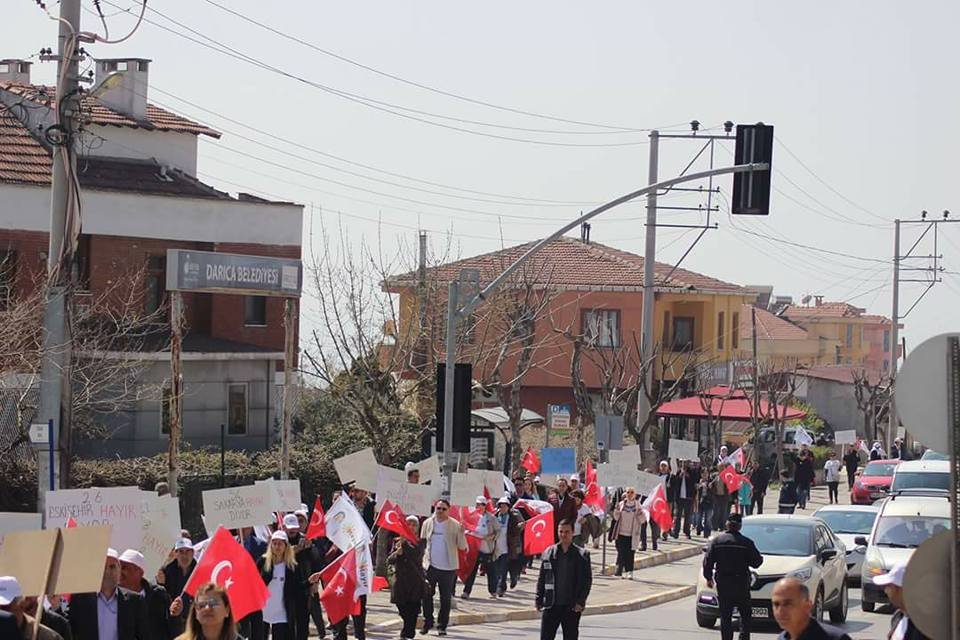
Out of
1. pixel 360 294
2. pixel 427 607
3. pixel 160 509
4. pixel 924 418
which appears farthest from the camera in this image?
pixel 360 294

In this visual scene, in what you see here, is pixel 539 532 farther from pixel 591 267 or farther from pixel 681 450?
pixel 591 267

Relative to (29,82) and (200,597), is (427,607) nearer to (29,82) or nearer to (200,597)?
(200,597)

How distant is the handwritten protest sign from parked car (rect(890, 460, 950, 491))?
24.9 m

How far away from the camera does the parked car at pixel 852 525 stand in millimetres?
26094

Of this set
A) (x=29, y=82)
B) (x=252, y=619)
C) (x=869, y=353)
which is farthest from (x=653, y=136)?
(x=869, y=353)

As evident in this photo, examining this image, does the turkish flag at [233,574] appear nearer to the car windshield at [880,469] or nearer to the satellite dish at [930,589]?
the satellite dish at [930,589]

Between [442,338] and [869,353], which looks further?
[869,353]

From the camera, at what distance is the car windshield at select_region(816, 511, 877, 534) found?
2755 cm

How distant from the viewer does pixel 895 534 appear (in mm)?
23562

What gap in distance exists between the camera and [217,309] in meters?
41.5

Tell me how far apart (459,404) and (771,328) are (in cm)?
7975

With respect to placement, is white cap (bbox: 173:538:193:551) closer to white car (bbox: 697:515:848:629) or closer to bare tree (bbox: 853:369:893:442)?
white car (bbox: 697:515:848:629)

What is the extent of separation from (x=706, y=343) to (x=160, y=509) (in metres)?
51.4

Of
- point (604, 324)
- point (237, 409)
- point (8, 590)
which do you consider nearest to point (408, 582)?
point (8, 590)
